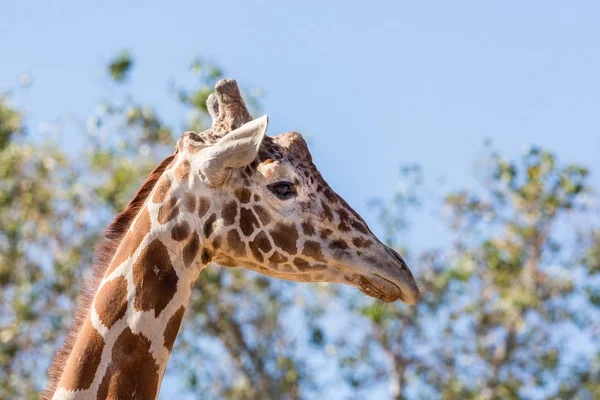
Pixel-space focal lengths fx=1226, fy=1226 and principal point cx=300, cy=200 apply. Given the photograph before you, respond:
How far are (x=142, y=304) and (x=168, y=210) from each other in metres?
0.60

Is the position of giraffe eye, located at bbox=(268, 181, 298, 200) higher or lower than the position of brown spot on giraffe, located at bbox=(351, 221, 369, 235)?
higher

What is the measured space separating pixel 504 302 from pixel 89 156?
27.2 feet

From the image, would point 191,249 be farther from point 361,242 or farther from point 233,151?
point 361,242

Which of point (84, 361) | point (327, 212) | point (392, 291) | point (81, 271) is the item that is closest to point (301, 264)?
point (327, 212)

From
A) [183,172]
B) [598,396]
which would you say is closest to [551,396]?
[598,396]

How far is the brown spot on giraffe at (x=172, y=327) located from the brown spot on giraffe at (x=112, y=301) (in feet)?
0.87

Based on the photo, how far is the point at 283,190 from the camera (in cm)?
720

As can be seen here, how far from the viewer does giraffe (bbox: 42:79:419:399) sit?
6824 mm

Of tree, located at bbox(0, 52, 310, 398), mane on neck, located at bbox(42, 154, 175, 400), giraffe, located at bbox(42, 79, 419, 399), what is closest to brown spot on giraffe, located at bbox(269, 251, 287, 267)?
giraffe, located at bbox(42, 79, 419, 399)

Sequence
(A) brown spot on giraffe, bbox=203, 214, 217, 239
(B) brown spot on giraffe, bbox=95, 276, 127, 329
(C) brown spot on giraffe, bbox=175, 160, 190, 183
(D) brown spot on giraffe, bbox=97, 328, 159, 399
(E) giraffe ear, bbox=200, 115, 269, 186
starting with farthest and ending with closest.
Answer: (C) brown spot on giraffe, bbox=175, 160, 190, 183, (A) brown spot on giraffe, bbox=203, 214, 217, 239, (E) giraffe ear, bbox=200, 115, 269, 186, (B) brown spot on giraffe, bbox=95, 276, 127, 329, (D) brown spot on giraffe, bbox=97, 328, 159, 399

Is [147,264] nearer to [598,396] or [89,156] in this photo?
[89,156]

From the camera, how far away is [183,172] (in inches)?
285

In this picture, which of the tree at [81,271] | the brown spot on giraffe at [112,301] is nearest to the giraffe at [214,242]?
the brown spot on giraffe at [112,301]

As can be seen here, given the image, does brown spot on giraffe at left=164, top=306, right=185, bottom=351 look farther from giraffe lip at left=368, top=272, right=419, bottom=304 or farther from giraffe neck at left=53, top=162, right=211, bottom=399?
giraffe lip at left=368, top=272, right=419, bottom=304
